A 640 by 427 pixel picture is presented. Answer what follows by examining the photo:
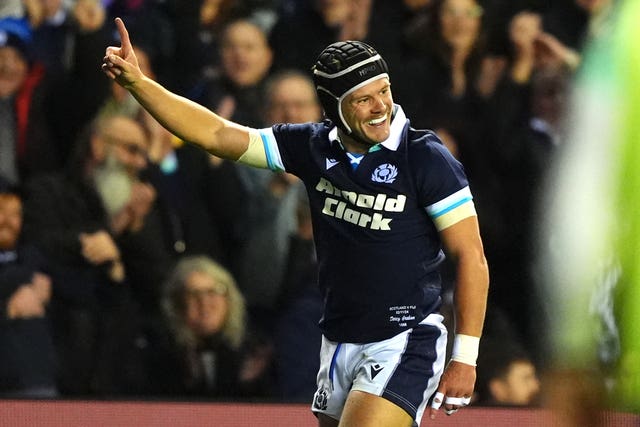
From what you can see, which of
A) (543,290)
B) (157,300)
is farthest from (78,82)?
(543,290)

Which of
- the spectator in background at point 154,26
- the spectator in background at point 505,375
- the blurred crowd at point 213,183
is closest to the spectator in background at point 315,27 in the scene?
the blurred crowd at point 213,183

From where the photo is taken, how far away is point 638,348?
335cm

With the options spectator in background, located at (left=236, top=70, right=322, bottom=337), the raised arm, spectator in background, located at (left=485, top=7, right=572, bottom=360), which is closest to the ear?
spectator in background, located at (left=236, top=70, right=322, bottom=337)

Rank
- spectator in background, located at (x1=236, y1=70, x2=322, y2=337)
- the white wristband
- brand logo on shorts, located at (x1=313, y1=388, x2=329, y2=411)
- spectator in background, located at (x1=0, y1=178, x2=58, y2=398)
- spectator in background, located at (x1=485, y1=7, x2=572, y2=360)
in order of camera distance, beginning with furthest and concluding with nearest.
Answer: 1. spectator in background, located at (x1=485, y1=7, x2=572, y2=360)
2. spectator in background, located at (x1=236, y1=70, x2=322, y2=337)
3. spectator in background, located at (x1=0, y1=178, x2=58, y2=398)
4. brand logo on shorts, located at (x1=313, y1=388, x2=329, y2=411)
5. the white wristband

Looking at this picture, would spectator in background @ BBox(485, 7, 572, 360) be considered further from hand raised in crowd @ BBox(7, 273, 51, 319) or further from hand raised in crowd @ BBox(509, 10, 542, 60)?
hand raised in crowd @ BBox(7, 273, 51, 319)

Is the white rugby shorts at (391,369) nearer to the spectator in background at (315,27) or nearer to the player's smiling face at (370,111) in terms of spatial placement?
the player's smiling face at (370,111)

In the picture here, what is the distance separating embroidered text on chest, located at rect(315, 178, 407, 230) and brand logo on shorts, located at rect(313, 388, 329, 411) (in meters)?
0.53

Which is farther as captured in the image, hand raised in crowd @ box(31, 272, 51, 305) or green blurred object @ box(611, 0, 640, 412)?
hand raised in crowd @ box(31, 272, 51, 305)

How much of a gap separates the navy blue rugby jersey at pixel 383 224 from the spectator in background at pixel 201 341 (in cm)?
234

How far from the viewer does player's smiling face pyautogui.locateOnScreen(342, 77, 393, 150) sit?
13.8ft

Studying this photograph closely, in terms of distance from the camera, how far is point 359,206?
14.0ft

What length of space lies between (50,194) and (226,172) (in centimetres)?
83

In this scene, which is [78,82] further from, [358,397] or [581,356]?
[581,356]

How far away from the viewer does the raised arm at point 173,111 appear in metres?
4.27
